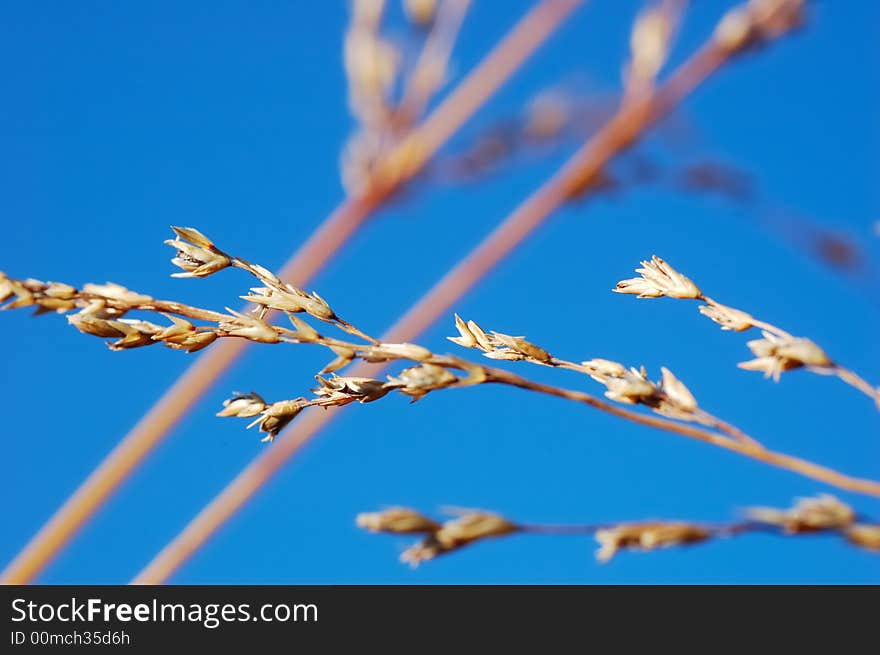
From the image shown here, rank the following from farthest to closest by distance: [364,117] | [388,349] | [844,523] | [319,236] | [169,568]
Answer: [364,117]
[319,236]
[169,568]
[388,349]
[844,523]

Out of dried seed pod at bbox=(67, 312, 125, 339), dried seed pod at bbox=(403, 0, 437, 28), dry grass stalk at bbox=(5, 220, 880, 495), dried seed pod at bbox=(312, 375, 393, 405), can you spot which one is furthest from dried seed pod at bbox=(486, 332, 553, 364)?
dried seed pod at bbox=(403, 0, 437, 28)

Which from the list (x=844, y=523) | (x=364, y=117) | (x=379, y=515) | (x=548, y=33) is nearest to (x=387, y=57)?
(x=364, y=117)

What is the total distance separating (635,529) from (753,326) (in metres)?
0.25

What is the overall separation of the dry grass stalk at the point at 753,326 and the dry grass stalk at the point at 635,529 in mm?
139

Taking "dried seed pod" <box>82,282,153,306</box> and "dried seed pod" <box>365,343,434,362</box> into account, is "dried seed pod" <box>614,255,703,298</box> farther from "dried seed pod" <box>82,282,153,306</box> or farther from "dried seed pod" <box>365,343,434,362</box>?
"dried seed pod" <box>82,282,153,306</box>

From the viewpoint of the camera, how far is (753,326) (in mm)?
679

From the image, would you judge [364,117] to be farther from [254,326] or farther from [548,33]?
[254,326]

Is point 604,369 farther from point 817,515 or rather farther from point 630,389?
point 817,515

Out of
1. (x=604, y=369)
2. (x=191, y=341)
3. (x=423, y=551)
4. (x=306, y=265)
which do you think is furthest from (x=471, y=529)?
(x=306, y=265)

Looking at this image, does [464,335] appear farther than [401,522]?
Yes

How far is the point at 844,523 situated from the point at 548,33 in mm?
1364

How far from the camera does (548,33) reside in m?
1.65

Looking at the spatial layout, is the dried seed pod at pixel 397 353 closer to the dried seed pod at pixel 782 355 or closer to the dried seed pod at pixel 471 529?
the dried seed pod at pixel 471 529

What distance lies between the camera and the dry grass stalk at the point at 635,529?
48 cm
